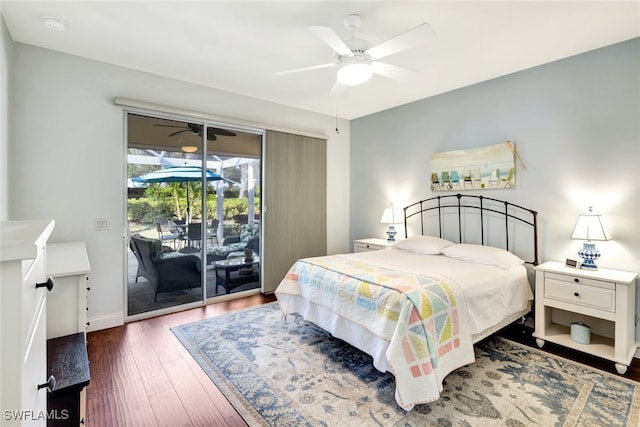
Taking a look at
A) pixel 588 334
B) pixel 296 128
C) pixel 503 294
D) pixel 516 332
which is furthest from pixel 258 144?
pixel 588 334

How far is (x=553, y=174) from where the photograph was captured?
9.95 feet

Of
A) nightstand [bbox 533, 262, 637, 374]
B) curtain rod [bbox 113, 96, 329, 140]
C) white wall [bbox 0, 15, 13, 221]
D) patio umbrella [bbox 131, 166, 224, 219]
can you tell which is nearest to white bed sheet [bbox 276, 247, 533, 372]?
nightstand [bbox 533, 262, 637, 374]

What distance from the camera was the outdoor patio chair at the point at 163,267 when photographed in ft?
11.2

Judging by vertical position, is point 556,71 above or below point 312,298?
above

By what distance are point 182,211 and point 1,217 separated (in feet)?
5.08

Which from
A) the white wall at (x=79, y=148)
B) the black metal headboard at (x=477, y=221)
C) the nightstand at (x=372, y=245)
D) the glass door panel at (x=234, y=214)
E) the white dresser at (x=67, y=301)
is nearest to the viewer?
the white dresser at (x=67, y=301)

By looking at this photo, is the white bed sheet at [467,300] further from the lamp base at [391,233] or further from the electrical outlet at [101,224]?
the electrical outlet at [101,224]

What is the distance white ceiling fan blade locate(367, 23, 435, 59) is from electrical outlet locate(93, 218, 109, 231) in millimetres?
2913

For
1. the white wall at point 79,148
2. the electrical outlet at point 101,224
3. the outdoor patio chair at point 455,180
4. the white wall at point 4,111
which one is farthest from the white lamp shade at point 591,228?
the white wall at point 4,111

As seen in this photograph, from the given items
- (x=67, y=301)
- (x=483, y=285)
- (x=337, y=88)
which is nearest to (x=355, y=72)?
(x=337, y=88)

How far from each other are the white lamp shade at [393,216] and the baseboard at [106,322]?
3.32 m

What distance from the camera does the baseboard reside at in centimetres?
305

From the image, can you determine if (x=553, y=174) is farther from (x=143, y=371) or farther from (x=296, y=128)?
(x=143, y=371)

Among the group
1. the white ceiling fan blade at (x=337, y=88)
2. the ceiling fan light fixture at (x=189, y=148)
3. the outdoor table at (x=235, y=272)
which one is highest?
the white ceiling fan blade at (x=337, y=88)
